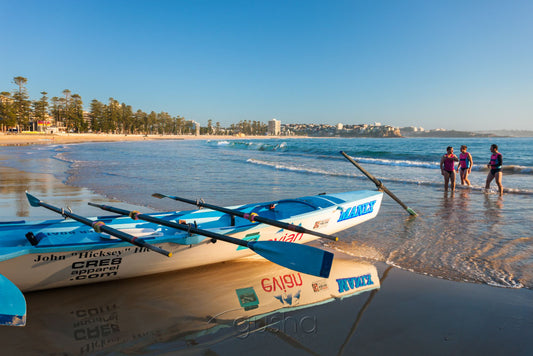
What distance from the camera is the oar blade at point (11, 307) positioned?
231 centimetres

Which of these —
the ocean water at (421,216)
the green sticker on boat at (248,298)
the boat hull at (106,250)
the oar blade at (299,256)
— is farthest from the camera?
the ocean water at (421,216)

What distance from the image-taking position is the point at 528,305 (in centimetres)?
354

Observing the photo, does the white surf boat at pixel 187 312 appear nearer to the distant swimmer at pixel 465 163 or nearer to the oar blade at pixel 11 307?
the oar blade at pixel 11 307

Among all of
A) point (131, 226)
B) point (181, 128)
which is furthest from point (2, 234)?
point (181, 128)

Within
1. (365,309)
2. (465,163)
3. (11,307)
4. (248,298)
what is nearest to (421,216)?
(365,309)

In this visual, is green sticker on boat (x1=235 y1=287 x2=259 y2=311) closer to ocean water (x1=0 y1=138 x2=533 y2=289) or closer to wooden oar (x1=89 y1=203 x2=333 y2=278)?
wooden oar (x1=89 y1=203 x2=333 y2=278)

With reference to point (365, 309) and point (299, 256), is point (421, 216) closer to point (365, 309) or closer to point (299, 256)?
point (365, 309)

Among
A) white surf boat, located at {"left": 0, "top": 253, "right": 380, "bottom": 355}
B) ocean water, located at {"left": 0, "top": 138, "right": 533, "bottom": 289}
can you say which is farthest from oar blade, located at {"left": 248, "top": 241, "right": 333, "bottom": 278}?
ocean water, located at {"left": 0, "top": 138, "right": 533, "bottom": 289}

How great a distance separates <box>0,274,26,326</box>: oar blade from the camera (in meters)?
2.31

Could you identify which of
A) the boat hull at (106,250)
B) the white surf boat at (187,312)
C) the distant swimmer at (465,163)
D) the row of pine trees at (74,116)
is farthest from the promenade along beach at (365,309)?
the row of pine trees at (74,116)

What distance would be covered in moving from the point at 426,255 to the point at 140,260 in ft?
14.0

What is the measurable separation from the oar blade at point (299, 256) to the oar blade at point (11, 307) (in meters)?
1.97

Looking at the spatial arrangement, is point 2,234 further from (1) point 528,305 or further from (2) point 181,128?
(2) point 181,128

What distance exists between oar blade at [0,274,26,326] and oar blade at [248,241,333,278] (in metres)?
1.97
